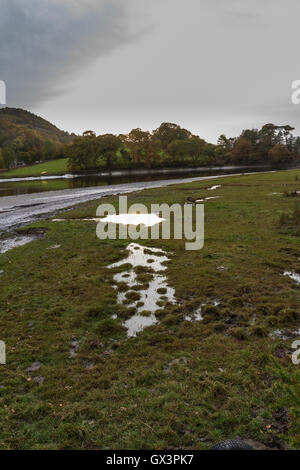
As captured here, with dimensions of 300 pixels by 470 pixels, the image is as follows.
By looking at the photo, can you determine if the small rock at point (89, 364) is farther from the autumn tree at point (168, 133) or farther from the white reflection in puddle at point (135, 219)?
the autumn tree at point (168, 133)

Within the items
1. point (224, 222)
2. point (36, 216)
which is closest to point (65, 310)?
point (224, 222)

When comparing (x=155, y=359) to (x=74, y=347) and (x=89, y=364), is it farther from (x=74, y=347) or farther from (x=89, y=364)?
(x=74, y=347)

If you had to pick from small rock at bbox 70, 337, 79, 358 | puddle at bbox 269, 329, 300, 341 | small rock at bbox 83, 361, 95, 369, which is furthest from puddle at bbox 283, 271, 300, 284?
small rock at bbox 70, 337, 79, 358

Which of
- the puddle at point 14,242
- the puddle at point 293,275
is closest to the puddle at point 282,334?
the puddle at point 293,275

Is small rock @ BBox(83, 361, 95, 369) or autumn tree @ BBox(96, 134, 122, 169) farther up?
autumn tree @ BBox(96, 134, 122, 169)

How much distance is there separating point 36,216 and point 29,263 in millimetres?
16270

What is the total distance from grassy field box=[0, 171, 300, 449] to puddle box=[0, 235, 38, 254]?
424cm

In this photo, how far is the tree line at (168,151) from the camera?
425 ft

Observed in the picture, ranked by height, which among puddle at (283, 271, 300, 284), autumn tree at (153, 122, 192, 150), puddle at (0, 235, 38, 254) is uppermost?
autumn tree at (153, 122, 192, 150)

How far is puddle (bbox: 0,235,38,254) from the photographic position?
19.0 m

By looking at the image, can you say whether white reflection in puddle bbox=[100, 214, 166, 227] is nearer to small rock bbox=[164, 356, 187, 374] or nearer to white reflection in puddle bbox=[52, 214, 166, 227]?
white reflection in puddle bbox=[52, 214, 166, 227]

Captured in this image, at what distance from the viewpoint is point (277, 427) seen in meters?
5.29

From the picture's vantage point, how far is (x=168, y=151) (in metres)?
154
